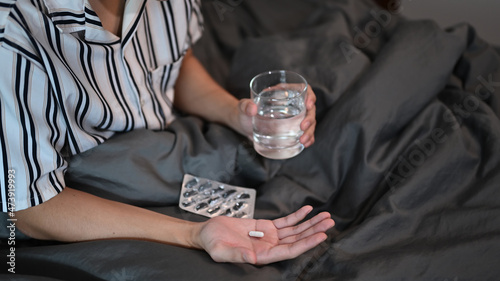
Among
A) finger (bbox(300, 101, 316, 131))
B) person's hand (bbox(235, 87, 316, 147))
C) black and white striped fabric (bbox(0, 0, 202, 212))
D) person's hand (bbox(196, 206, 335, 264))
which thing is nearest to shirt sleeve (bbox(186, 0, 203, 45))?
black and white striped fabric (bbox(0, 0, 202, 212))

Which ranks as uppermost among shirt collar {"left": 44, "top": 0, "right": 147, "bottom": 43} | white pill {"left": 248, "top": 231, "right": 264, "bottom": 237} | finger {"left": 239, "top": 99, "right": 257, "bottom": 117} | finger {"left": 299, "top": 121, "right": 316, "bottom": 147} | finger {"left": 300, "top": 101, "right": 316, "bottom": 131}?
shirt collar {"left": 44, "top": 0, "right": 147, "bottom": 43}

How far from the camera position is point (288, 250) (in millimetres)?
880

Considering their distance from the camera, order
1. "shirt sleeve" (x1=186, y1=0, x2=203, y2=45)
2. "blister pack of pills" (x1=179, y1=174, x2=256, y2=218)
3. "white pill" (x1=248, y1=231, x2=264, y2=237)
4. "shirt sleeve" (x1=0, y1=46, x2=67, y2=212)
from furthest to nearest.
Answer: "shirt sleeve" (x1=186, y1=0, x2=203, y2=45)
"blister pack of pills" (x1=179, y1=174, x2=256, y2=218)
"white pill" (x1=248, y1=231, x2=264, y2=237)
"shirt sleeve" (x1=0, y1=46, x2=67, y2=212)

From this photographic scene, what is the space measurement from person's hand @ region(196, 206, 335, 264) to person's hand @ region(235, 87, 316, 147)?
18 centimetres

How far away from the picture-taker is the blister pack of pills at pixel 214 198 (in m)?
1.04

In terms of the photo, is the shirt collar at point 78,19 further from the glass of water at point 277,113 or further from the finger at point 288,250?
the finger at point 288,250

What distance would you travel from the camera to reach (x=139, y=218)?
96 cm

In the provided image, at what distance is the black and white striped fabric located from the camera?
83 cm

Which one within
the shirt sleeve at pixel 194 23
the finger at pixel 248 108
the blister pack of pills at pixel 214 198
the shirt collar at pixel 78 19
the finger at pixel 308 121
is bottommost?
the blister pack of pills at pixel 214 198

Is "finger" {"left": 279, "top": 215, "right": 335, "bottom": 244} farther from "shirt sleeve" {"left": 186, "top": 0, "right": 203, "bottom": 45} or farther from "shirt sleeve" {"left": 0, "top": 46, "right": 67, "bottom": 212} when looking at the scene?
"shirt sleeve" {"left": 186, "top": 0, "right": 203, "bottom": 45}

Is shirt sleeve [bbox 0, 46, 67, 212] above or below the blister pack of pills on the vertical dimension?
above

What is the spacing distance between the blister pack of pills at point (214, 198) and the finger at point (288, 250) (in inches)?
5.8

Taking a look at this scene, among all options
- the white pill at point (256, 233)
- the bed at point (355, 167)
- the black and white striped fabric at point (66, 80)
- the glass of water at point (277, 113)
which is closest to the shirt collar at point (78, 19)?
the black and white striped fabric at point (66, 80)

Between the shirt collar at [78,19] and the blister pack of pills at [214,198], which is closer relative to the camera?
the shirt collar at [78,19]
